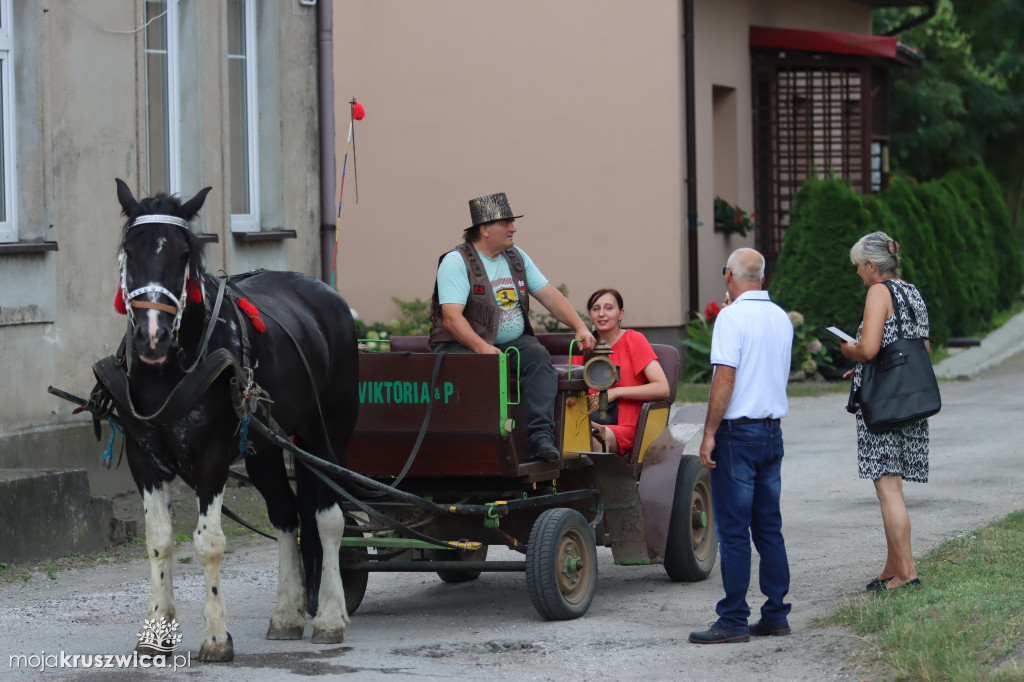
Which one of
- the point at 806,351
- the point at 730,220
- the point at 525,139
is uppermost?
the point at 525,139

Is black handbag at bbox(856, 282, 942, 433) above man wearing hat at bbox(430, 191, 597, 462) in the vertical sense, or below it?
below

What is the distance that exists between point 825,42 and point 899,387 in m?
14.4

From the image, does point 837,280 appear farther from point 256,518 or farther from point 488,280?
point 488,280

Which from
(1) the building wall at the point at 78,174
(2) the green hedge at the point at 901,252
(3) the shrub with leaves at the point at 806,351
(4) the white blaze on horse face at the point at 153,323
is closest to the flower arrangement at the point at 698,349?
(3) the shrub with leaves at the point at 806,351

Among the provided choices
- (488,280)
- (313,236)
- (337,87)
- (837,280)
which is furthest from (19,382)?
(837,280)

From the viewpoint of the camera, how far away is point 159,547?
20.6 ft

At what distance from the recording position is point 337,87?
17.3m

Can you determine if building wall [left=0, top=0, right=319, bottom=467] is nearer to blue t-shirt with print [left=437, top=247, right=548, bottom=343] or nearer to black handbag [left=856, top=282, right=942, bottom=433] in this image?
blue t-shirt with print [left=437, top=247, right=548, bottom=343]

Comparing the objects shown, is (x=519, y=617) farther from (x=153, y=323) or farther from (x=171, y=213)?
(x=171, y=213)

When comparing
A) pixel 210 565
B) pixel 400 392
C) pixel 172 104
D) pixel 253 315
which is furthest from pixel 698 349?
pixel 210 565

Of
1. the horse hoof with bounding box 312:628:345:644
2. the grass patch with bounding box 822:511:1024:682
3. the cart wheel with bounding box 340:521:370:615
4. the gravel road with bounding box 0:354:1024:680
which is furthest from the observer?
the cart wheel with bounding box 340:521:370:615

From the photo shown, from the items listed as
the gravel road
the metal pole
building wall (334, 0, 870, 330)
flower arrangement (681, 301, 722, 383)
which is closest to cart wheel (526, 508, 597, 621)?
the gravel road

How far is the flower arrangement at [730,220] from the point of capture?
64.0 ft

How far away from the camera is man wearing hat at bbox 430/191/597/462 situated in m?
7.25
